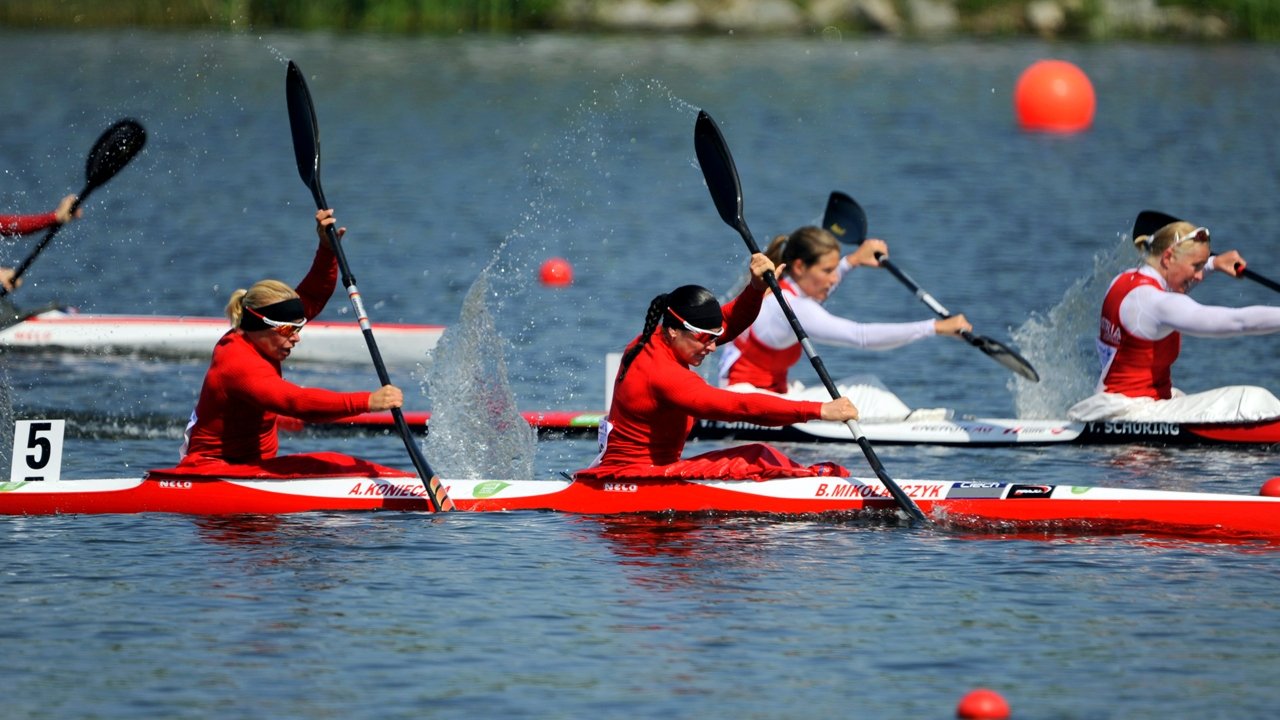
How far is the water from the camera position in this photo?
8539mm

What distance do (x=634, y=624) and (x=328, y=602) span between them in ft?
5.23

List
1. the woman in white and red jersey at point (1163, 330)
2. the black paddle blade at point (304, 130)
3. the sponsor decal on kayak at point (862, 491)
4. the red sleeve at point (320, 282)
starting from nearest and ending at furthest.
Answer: the sponsor decal on kayak at point (862, 491)
the red sleeve at point (320, 282)
the black paddle blade at point (304, 130)
the woman in white and red jersey at point (1163, 330)

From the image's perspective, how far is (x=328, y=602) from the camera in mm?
9617

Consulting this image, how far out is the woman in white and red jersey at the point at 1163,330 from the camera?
43.1ft

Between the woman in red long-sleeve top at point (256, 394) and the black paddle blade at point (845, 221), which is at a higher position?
the black paddle blade at point (845, 221)

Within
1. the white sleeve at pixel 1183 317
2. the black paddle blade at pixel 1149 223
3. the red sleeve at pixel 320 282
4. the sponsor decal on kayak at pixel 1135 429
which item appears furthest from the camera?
the black paddle blade at pixel 1149 223

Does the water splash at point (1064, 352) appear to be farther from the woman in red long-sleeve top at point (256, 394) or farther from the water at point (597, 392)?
the woman in red long-sleeve top at point (256, 394)

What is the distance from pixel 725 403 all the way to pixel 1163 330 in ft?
14.3

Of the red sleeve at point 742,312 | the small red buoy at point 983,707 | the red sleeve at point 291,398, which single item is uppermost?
the red sleeve at point 742,312

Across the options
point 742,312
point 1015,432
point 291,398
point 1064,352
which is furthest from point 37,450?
point 1064,352

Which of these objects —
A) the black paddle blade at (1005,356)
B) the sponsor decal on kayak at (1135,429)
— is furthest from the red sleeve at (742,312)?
the sponsor decal on kayak at (1135,429)

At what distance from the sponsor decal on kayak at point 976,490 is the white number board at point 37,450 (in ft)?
17.4

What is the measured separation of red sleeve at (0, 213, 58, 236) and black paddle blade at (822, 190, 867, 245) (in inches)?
249

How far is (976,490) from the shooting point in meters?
11.2
